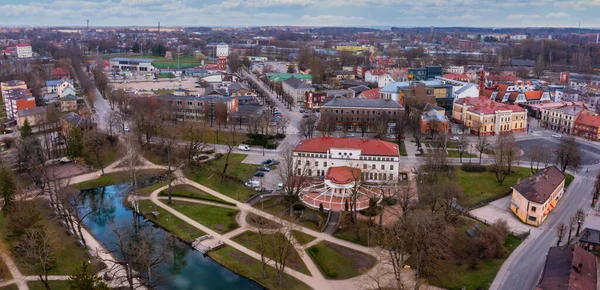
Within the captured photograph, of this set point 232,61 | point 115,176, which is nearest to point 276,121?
point 115,176

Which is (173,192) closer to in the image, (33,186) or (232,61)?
(33,186)

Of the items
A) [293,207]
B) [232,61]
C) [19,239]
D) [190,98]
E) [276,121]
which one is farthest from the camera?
[232,61]

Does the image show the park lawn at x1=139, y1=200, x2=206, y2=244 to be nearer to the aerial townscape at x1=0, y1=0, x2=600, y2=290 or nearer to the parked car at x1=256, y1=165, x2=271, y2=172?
the aerial townscape at x1=0, y1=0, x2=600, y2=290

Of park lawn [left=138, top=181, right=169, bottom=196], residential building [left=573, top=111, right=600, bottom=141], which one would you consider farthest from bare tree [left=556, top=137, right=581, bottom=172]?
park lawn [left=138, top=181, right=169, bottom=196]

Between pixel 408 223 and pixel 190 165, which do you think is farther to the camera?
pixel 190 165

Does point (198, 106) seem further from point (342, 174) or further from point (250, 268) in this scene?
point (250, 268)

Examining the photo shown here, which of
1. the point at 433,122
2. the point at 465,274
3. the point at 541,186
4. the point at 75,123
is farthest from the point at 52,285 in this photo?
the point at 433,122

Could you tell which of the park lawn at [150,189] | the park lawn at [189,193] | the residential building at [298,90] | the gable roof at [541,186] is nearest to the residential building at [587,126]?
the gable roof at [541,186]
